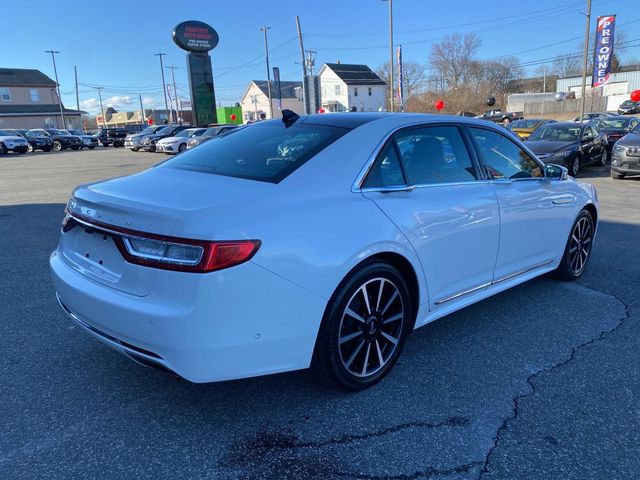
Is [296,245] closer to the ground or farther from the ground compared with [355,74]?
closer to the ground

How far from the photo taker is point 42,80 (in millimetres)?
65688

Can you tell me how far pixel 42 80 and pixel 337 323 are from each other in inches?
2986

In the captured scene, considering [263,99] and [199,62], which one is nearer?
[199,62]

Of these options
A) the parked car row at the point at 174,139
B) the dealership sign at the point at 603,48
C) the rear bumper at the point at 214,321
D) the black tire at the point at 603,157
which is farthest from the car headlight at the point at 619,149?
the parked car row at the point at 174,139

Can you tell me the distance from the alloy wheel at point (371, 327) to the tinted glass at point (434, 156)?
30.7 inches

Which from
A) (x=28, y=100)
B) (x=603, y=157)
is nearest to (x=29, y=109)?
(x=28, y=100)

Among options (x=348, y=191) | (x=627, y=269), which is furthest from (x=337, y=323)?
(x=627, y=269)

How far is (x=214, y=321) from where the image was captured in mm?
2311

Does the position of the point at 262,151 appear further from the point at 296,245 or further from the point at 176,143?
the point at 176,143

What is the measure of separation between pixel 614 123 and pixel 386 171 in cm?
2013

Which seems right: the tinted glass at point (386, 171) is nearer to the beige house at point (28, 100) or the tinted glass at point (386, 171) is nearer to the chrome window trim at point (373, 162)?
the chrome window trim at point (373, 162)

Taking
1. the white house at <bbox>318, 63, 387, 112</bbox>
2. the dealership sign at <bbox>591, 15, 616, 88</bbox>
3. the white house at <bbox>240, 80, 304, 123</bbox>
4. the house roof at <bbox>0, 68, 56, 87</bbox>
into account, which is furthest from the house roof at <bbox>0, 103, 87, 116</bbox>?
the dealership sign at <bbox>591, 15, 616, 88</bbox>

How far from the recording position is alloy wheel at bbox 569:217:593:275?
16.2 ft

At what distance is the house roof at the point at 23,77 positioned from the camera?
62.2 m
